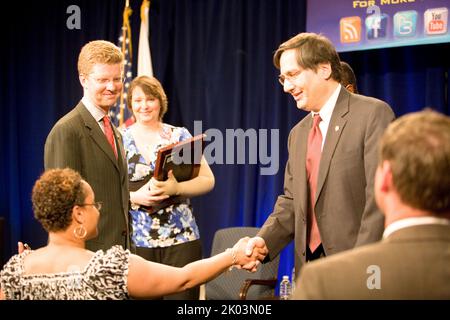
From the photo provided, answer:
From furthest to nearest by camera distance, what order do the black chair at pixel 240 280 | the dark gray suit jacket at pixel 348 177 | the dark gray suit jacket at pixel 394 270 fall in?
the black chair at pixel 240 280 → the dark gray suit jacket at pixel 348 177 → the dark gray suit jacket at pixel 394 270

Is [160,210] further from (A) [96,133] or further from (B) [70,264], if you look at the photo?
(B) [70,264]

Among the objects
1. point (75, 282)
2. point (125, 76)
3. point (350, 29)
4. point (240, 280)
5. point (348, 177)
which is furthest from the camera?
point (125, 76)

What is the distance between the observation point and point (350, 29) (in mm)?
5457

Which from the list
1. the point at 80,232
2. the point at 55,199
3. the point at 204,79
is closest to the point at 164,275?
the point at 80,232

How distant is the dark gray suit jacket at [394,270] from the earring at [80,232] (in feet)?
3.59

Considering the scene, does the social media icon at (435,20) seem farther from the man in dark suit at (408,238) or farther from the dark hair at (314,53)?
the man in dark suit at (408,238)

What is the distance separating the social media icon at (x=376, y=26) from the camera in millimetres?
5246

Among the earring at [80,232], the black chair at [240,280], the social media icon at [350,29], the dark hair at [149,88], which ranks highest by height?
the social media icon at [350,29]

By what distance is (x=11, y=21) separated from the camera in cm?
725

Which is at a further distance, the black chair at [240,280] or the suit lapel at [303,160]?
the black chair at [240,280]

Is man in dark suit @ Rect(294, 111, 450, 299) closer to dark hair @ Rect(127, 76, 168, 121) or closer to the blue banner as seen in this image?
dark hair @ Rect(127, 76, 168, 121)

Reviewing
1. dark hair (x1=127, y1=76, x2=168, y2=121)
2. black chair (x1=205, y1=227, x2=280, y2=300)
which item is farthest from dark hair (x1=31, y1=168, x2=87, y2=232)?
black chair (x1=205, y1=227, x2=280, y2=300)

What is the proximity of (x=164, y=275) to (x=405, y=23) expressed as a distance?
138 inches

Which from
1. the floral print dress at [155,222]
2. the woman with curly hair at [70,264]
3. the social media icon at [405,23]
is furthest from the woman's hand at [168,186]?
the social media icon at [405,23]
